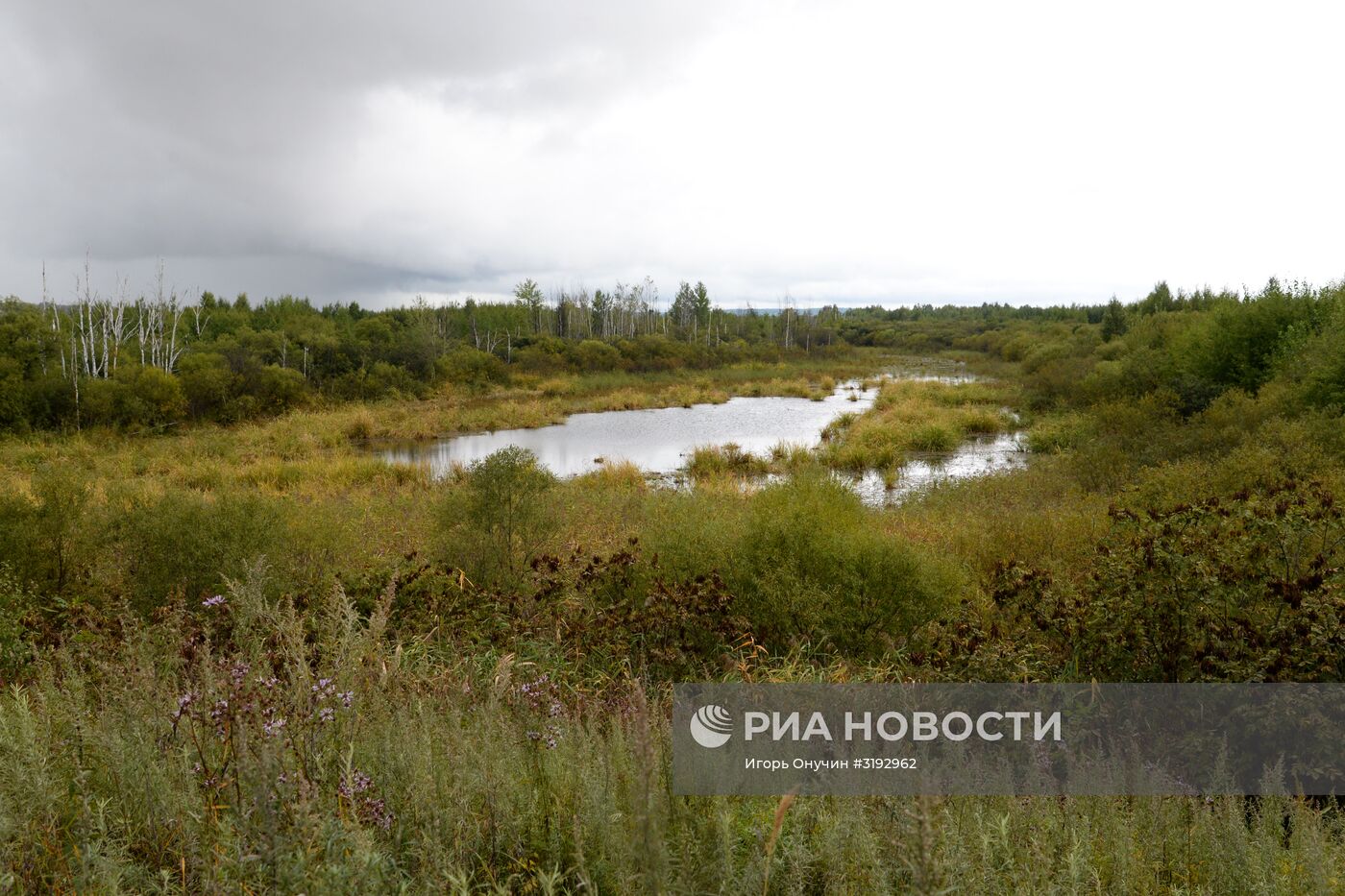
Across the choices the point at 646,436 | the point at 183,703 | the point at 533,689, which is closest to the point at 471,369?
the point at 646,436

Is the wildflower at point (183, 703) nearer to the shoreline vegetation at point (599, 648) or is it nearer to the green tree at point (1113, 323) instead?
the shoreline vegetation at point (599, 648)

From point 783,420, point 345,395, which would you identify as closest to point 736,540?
point 783,420

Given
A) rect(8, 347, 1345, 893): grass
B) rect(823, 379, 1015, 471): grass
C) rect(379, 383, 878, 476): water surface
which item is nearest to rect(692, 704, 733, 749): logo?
rect(8, 347, 1345, 893): grass

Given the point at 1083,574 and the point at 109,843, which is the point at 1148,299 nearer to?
the point at 1083,574

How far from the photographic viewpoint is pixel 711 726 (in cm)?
319

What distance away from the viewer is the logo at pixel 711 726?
3.11 metres

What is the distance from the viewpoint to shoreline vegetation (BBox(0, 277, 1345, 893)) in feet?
6.53

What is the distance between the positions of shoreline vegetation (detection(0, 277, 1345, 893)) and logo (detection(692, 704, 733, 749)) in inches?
9.6

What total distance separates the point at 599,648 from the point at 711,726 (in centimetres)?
216

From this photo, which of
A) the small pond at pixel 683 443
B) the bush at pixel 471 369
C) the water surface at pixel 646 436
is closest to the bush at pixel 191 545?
the small pond at pixel 683 443

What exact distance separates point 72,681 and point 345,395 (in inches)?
1218

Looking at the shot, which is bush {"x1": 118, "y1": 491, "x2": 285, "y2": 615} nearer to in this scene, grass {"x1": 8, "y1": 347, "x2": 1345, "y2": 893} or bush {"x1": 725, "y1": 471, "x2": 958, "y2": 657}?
grass {"x1": 8, "y1": 347, "x2": 1345, "y2": 893}

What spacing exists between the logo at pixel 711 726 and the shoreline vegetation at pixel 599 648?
24 centimetres

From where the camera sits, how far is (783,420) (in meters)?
27.7
